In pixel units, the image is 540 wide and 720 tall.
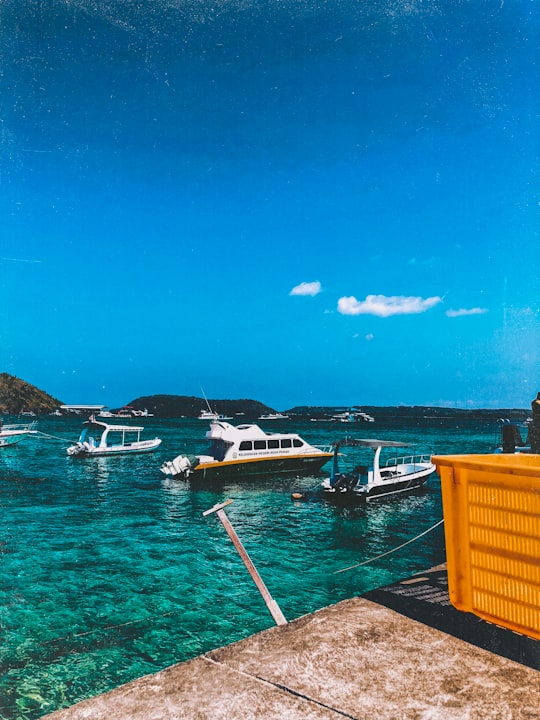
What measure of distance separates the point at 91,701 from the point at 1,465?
4876 cm

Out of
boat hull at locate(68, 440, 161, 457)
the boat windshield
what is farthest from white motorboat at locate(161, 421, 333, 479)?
boat hull at locate(68, 440, 161, 457)

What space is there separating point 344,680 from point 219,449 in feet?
102

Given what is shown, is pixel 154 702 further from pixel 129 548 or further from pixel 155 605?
pixel 129 548

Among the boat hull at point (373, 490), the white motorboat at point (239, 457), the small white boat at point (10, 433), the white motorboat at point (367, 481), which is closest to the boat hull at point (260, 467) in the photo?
the white motorboat at point (239, 457)

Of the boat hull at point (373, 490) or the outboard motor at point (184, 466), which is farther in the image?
the outboard motor at point (184, 466)

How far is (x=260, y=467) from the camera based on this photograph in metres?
33.2

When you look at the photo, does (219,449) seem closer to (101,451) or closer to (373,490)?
(373,490)

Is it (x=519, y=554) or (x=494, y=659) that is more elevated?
(x=519, y=554)

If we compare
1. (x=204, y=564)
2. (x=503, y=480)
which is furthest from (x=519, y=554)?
(x=204, y=564)

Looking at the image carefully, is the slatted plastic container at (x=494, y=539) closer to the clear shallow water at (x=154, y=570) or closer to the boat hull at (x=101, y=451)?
the clear shallow water at (x=154, y=570)

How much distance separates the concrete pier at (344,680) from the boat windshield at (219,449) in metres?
29.7

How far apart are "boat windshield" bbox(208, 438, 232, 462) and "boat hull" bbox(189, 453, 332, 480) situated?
0.83 m

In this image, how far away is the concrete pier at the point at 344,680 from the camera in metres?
2.45

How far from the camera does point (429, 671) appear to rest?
2.82 meters
